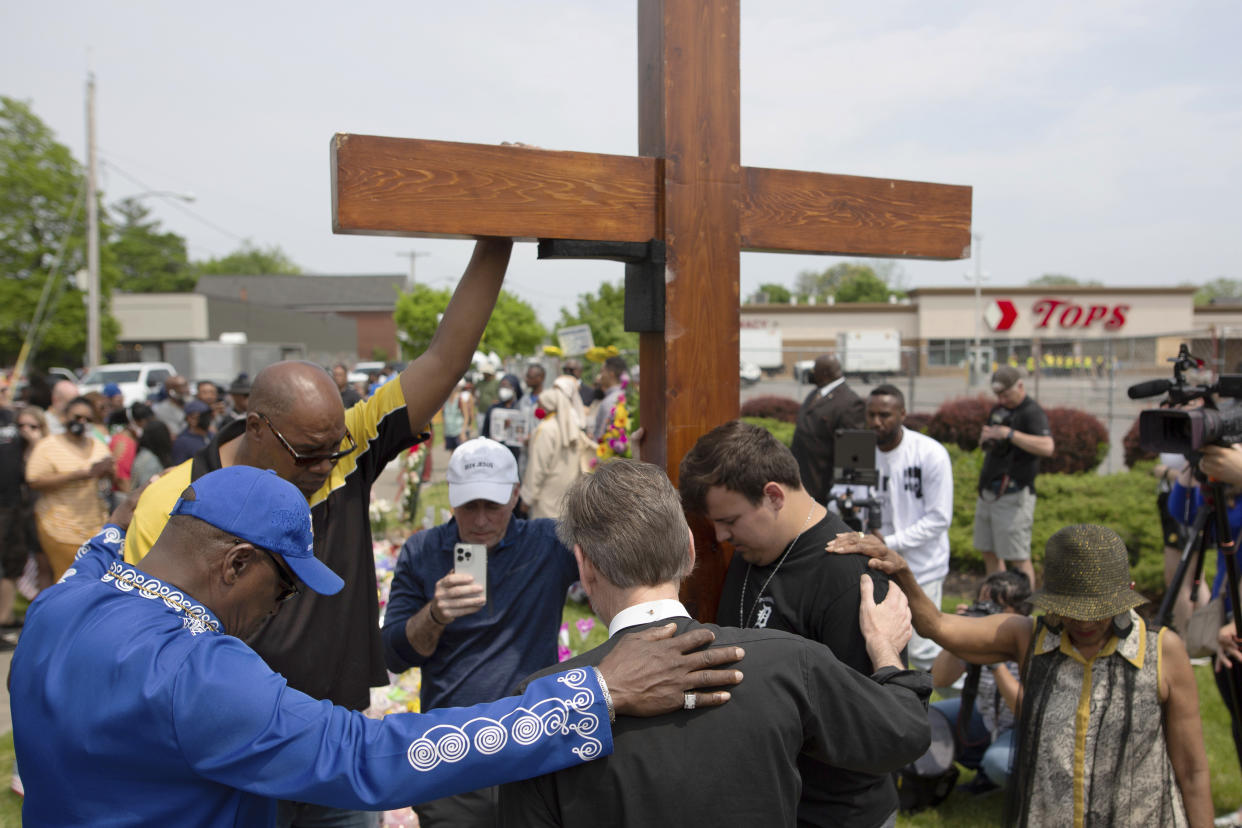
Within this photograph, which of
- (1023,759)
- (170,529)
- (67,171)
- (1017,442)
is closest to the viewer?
(170,529)

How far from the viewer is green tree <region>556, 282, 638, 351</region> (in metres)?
26.2

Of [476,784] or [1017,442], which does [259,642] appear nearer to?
[476,784]

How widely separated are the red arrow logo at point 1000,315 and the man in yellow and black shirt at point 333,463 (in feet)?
148

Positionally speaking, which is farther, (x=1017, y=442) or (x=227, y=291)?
(x=227, y=291)

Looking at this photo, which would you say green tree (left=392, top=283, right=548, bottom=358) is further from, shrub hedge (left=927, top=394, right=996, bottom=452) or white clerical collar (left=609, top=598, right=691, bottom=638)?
white clerical collar (left=609, top=598, right=691, bottom=638)

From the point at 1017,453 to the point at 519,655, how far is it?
5.36 metres

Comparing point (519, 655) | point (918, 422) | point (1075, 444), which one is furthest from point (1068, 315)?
point (519, 655)

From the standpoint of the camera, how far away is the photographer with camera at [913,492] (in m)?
4.96

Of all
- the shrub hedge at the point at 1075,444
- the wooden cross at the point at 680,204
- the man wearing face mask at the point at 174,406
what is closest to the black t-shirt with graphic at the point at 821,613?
the wooden cross at the point at 680,204

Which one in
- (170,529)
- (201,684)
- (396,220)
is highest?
(396,220)

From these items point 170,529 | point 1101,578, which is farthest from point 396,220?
point 1101,578

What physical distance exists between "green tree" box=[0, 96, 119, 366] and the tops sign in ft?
142

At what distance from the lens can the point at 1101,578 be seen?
100 inches

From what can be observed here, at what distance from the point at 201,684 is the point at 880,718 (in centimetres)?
121
